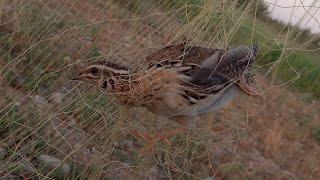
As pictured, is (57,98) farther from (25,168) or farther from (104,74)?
(104,74)

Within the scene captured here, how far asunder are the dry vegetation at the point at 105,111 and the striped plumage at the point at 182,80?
0.85 ft

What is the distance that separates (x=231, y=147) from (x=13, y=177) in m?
2.31

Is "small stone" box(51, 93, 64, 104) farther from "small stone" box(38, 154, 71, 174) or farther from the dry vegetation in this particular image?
"small stone" box(38, 154, 71, 174)

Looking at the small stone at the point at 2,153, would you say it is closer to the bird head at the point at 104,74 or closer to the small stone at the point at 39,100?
the small stone at the point at 39,100

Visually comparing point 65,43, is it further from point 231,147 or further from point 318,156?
point 318,156

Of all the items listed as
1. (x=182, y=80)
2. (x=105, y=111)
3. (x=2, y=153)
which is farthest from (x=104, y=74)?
(x=2, y=153)

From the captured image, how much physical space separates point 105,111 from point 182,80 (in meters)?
0.88

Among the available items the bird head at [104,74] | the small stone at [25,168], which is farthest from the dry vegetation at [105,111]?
the bird head at [104,74]

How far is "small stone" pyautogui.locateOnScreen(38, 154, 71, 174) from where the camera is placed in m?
3.55

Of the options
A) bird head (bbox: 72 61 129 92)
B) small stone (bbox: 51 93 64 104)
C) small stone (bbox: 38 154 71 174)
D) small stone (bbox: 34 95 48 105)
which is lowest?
small stone (bbox: 38 154 71 174)

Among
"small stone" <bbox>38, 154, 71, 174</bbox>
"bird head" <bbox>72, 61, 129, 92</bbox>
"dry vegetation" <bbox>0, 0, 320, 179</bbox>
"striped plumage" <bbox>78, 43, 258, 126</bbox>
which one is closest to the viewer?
"striped plumage" <bbox>78, 43, 258, 126</bbox>

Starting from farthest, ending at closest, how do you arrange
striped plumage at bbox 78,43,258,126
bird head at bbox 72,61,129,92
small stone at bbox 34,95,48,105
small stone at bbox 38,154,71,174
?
small stone at bbox 34,95,48,105, small stone at bbox 38,154,71,174, bird head at bbox 72,61,129,92, striped plumage at bbox 78,43,258,126

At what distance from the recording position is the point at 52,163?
11.7 ft

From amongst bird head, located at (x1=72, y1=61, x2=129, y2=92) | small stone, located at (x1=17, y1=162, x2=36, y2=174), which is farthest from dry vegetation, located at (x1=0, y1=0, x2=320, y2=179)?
bird head, located at (x1=72, y1=61, x2=129, y2=92)
